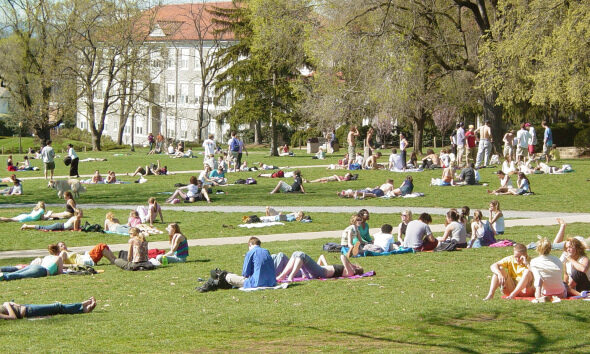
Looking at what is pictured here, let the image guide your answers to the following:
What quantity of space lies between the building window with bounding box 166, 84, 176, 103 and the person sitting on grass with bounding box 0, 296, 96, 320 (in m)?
75.6

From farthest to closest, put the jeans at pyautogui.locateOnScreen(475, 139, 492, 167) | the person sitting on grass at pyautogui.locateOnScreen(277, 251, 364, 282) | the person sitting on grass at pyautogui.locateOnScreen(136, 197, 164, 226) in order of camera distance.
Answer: the jeans at pyautogui.locateOnScreen(475, 139, 492, 167), the person sitting on grass at pyautogui.locateOnScreen(136, 197, 164, 226), the person sitting on grass at pyautogui.locateOnScreen(277, 251, 364, 282)

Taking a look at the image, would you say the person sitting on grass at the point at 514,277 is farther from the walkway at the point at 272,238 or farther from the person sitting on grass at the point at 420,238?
the walkway at the point at 272,238

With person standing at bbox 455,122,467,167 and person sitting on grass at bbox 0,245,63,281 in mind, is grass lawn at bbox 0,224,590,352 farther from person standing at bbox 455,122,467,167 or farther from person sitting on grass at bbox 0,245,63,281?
person standing at bbox 455,122,467,167

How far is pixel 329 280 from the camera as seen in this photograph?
13.4m

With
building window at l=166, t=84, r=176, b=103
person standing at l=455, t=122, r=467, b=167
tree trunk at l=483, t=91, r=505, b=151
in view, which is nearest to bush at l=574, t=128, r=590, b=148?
tree trunk at l=483, t=91, r=505, b=151

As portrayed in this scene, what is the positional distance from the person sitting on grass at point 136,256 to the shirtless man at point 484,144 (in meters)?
21.3

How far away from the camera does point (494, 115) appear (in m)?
38.4

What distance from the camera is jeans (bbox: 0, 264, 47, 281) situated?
1430cm

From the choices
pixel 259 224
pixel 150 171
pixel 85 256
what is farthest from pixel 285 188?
pixel 85 256

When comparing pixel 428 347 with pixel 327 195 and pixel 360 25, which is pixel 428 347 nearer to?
pixel 327 195

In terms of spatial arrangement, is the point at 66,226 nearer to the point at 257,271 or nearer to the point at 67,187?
the point at 67,187

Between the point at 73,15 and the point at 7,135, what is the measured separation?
89.8 ft

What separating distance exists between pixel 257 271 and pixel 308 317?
2.38 m

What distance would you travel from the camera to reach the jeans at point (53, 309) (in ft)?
36.1
